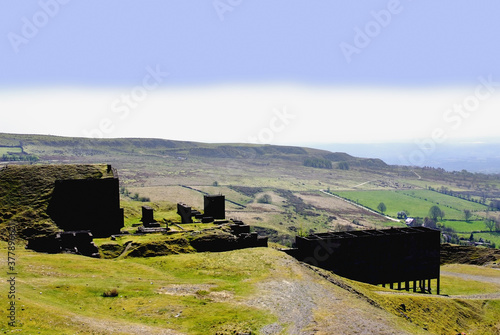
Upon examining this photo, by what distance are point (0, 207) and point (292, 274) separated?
4090 cm

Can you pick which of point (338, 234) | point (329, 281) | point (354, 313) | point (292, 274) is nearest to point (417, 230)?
point (338, 234)

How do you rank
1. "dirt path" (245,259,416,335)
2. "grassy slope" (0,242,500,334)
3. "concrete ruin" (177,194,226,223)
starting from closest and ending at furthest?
"grassy slope" (0,242,500,334) < "dirt path" (245,259,416,335) < "concrete ruin" (177,194,226,223)

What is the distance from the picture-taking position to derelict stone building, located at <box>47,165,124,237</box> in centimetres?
6266

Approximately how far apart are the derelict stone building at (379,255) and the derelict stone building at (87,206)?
27.6m

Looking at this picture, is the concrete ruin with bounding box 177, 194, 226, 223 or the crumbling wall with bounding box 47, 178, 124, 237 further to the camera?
the concrete ruin with bounding box 177, 194, 226, 223

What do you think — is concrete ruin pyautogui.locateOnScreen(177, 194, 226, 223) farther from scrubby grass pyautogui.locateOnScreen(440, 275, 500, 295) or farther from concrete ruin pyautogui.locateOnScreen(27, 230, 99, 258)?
scrubby grass pyautogui.locateOnScreen(440, 275, 500, 295)

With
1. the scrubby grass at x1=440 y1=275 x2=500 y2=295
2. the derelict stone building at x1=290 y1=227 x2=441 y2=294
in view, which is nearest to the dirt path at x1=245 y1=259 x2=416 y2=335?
the derelict stone building at x1=290 y1=227 x2=441 y2=294

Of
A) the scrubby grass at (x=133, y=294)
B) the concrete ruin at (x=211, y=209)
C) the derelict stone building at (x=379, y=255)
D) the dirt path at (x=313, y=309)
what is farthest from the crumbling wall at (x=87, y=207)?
the dirt path at (x=313, y=309)

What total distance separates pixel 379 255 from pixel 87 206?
46.5 m

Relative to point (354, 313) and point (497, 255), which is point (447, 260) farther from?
point (354, 313)

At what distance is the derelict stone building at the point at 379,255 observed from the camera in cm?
6619

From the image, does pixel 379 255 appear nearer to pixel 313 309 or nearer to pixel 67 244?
pixel 313 309

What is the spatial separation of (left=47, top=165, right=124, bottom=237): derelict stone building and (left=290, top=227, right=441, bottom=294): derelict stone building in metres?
27.6

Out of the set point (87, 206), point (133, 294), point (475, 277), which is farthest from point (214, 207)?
point (475, 277)
